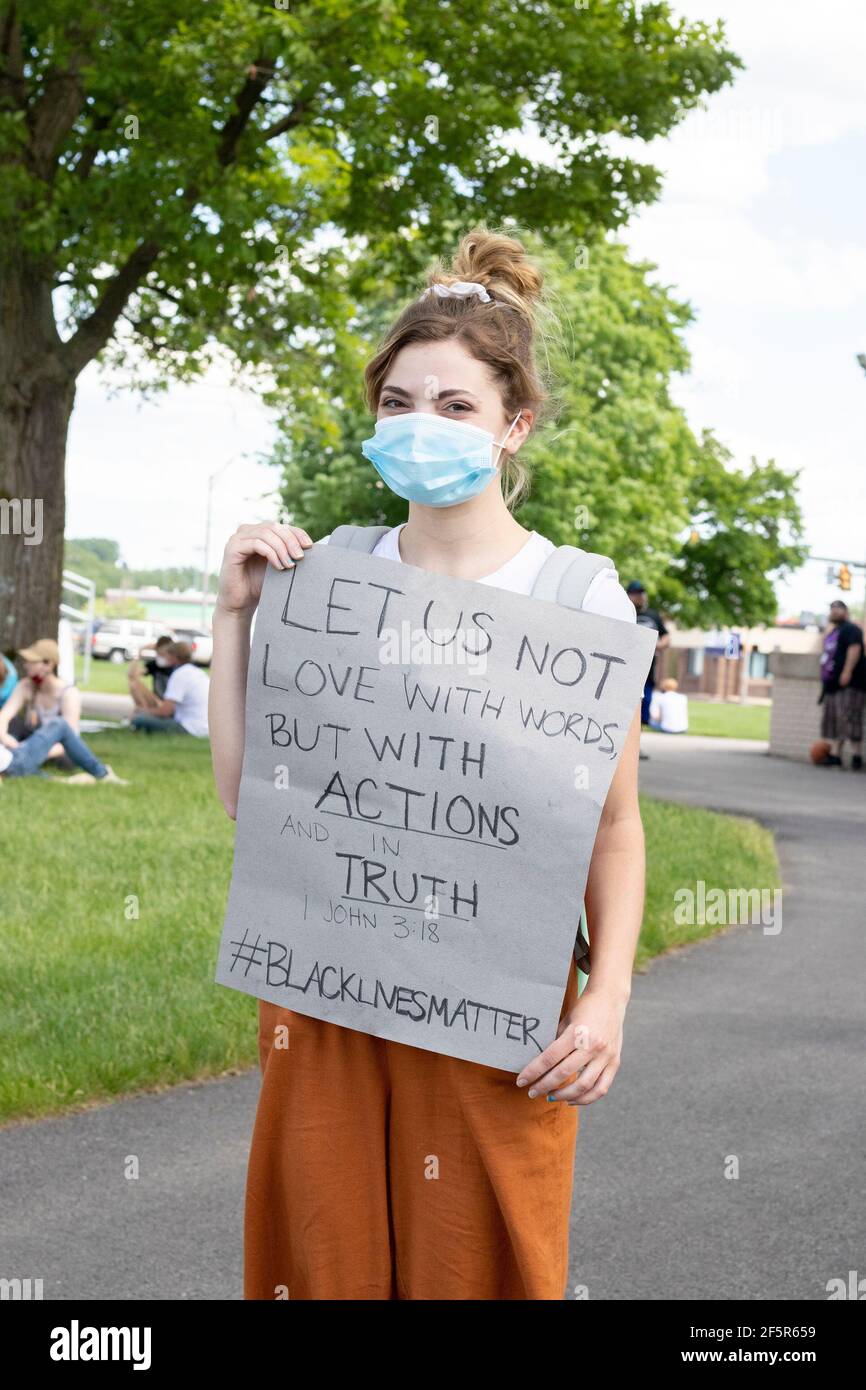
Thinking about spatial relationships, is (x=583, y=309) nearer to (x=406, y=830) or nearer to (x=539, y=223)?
(x=539, y=223)

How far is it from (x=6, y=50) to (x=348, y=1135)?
15.3 m

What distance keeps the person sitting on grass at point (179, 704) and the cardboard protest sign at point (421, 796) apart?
1566 centimetres

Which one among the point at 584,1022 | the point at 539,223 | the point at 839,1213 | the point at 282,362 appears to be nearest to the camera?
the point at 584,1022

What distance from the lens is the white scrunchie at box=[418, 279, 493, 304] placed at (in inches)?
96.4

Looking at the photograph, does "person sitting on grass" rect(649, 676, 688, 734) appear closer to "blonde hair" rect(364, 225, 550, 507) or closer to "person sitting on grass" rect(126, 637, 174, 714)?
"person sitting on grass" rect(126, 637, 174, 714)

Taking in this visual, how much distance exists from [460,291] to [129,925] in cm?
521

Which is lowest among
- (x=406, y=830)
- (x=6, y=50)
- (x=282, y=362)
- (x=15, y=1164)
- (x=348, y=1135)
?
(x=15, y=1164)

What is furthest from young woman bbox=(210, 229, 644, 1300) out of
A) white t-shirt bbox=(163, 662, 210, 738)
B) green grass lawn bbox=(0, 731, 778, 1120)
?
white t-shirt bbox=(163, 662, 210, 738)

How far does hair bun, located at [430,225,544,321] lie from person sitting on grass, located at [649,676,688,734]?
84.1ft

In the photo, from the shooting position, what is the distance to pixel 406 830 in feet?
7.89

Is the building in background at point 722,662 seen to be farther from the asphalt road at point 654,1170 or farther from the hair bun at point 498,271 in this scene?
the hair bun at point 498,271

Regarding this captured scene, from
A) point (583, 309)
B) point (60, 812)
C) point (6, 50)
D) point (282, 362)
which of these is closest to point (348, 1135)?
point (60, 812)

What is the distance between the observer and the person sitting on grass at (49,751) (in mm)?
13164

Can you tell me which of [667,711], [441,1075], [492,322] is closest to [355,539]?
[492,322]
